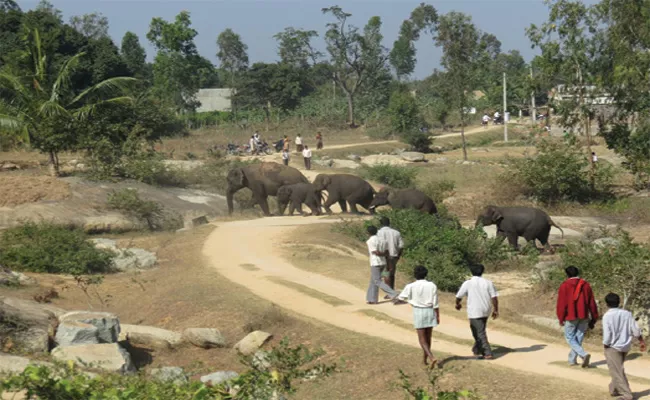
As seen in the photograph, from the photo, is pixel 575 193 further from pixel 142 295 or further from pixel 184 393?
pixel 184 393

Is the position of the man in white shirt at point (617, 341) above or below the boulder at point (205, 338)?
above

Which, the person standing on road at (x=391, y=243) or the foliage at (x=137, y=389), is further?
the person standing on road at (x=391, y=243)

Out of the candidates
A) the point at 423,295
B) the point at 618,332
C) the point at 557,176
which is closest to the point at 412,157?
the point at 557,176

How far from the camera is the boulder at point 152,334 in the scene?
15109mm

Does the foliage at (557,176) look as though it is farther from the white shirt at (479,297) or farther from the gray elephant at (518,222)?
the white shirt at (479,297)

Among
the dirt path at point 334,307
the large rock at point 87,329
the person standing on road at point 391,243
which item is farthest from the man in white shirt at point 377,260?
the large rock at point 87,329

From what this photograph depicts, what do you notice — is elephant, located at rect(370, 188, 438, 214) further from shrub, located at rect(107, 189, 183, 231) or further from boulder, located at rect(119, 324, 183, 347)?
boulder, located at rect(119, 324, 183, 347)

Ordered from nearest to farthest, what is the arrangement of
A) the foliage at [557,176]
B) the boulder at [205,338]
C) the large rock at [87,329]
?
the large rock at [87,329] < the boulder at [205,338] < the foliage at [557,176]

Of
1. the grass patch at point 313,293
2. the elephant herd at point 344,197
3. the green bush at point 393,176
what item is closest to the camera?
the grass patch at point 313,293

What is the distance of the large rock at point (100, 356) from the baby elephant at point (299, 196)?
14999 mm

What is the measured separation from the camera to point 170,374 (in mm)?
12531

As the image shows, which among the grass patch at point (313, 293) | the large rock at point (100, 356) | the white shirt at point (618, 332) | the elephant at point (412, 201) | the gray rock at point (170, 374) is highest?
the white shirt at point (618, 332)

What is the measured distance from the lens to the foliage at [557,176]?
31.9m

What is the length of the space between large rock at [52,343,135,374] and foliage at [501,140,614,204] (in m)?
21.7
